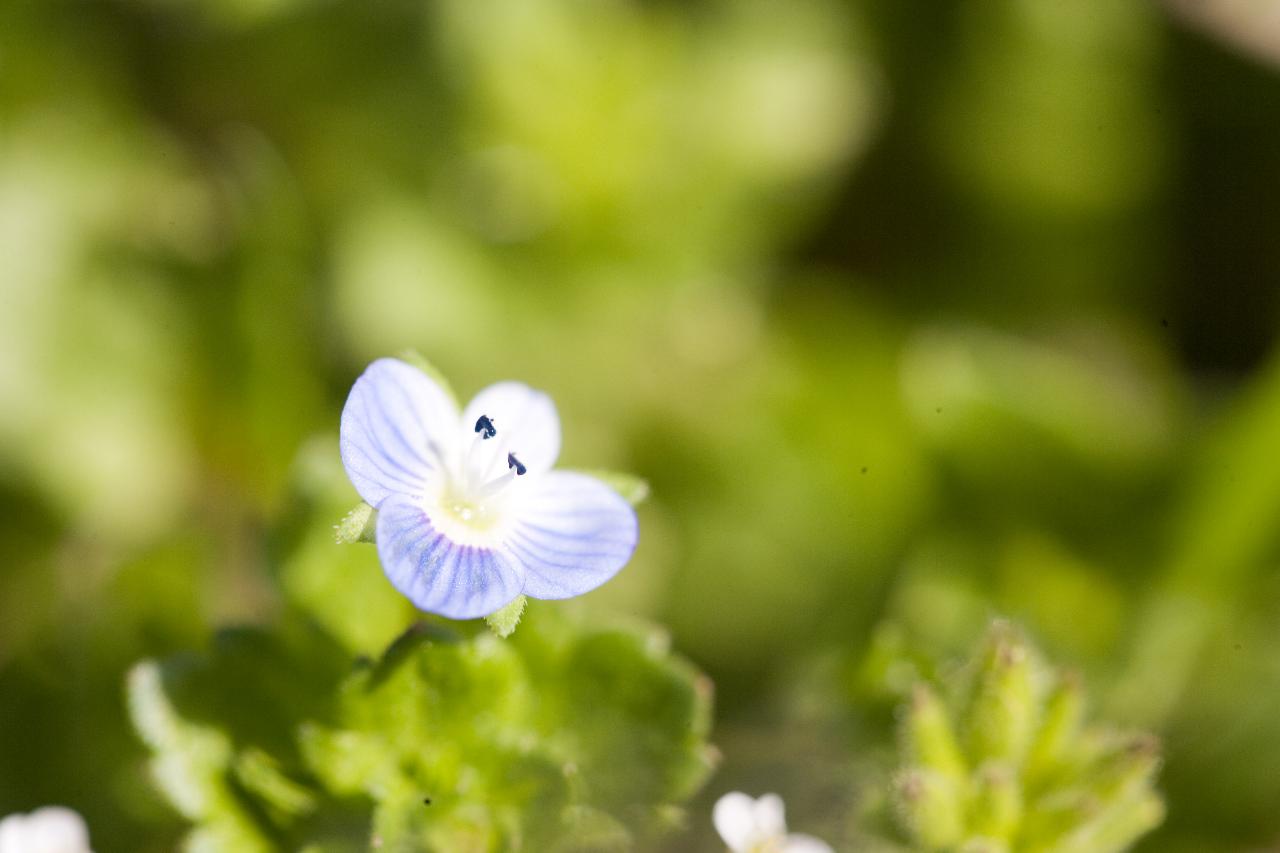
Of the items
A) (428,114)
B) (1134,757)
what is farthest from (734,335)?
(1134,757)

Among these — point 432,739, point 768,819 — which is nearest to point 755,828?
point 768,819

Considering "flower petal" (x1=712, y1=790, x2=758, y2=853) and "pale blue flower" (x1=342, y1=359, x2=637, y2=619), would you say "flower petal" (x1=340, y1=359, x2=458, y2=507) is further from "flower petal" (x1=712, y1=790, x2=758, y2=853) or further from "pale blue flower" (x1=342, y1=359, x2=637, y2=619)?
"flower petal" (x1=712, y1=790, x2=758, y2=853)

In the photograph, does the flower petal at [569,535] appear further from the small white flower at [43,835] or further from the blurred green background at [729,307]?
the blurred green background at [729,307]

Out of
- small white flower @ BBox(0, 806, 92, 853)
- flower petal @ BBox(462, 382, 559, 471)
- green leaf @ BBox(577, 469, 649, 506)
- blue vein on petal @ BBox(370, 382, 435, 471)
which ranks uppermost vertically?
flower petal @ BBox(462, 382, 559, 471)

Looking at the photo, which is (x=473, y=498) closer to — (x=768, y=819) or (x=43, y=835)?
(x=768, y=819)

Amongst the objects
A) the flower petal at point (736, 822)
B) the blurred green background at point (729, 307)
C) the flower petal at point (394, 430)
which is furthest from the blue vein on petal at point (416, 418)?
the blurred green background at point (729, 307)

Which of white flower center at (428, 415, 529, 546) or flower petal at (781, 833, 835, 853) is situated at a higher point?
white flower center at (428, 415, 529, 546)

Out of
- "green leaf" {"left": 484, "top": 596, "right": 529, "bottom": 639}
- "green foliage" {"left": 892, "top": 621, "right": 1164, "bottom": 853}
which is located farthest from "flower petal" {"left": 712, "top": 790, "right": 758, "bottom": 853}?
"green leaf" {"left": 484, "top": 596, "right": 529, "bottom": 639}

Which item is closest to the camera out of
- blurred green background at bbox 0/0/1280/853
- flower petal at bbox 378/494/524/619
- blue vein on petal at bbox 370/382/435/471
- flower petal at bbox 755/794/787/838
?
flower petal at bbox 378/494/524/619
